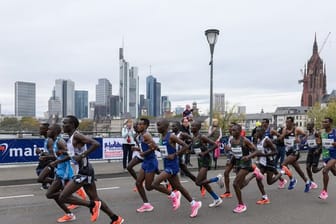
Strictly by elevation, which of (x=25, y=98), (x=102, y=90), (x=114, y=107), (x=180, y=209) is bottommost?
(x=180, y=209)

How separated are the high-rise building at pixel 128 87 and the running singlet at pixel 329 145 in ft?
375

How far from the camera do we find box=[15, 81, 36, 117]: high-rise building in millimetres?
129738

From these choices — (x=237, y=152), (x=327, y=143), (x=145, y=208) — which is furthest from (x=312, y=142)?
(x=145, y=208)

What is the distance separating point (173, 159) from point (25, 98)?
448ft

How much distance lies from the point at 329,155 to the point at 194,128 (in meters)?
3.18

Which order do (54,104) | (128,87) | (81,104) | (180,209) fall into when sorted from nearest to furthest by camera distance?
1. (180,209)
2. (128,87)
3. (54,104)
4. (81,104)

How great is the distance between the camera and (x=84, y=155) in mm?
5594

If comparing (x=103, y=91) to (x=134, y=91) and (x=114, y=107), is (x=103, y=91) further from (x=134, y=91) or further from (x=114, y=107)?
(x=134, y=91)

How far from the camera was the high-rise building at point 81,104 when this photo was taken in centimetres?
16346

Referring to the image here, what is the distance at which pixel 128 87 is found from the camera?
5037 inches

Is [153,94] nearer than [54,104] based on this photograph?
No

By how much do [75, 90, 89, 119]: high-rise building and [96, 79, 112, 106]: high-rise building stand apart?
580cm

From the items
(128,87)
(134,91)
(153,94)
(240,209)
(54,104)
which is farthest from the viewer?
(153,94)

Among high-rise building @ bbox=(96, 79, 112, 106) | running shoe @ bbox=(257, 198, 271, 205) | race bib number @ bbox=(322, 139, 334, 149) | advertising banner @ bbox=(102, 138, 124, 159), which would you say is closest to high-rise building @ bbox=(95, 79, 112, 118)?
high-rise building @ bbox=(96, 79, 112, 106)
